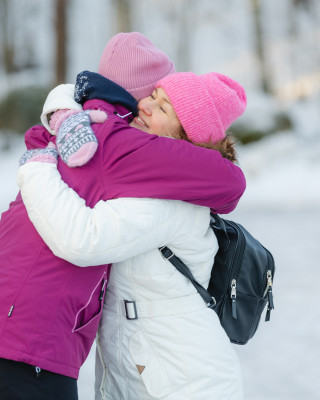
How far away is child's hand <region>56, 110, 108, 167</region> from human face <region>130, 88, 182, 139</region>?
0.20 meters

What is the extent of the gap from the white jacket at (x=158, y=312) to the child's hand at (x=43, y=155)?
3 cm

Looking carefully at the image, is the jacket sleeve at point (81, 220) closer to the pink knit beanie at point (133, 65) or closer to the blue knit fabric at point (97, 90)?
the blue knit fabric at point (97, 90)

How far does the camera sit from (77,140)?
158 cm

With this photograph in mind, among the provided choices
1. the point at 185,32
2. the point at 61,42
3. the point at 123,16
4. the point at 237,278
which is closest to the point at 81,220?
the point at 237,278

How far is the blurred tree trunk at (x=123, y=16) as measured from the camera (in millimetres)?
16125

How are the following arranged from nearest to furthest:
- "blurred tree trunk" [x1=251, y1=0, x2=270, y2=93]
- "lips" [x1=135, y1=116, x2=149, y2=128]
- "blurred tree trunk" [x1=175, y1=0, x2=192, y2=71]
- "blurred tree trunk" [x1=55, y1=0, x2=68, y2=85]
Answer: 1. "lips" [x1=135, y1=116, x2=149, y2=128]
2. "blurred tree trunk" [x1=55, y1=0, x2=68, y2=85]
3. "blurred tree trunk" [x1=251, y1=0, x2=270, y2=93]
4. "blurred tree trunk" [x1=175, y1=0, x2=192, y2=71]

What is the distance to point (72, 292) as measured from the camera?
1616 mm

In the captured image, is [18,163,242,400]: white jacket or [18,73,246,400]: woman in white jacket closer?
[18,163,242,400]: white jacket

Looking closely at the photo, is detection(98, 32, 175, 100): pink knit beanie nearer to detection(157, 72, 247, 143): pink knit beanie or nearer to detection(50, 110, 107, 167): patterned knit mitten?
detection(157, 72, 247, 143): pink knit beanie

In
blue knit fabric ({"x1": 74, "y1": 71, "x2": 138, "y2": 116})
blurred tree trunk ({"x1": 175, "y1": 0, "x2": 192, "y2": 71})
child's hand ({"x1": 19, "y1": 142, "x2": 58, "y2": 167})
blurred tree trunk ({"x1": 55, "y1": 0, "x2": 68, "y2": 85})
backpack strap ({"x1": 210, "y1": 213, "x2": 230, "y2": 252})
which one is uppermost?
blue knit fabric ({"x1": 74, "y1": 71, "x2": 138, "y2": 116})

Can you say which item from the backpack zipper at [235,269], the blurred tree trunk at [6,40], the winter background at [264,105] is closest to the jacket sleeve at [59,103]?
the backpack zipper at [235,269]

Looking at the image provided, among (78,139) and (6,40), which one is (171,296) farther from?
(6,40)

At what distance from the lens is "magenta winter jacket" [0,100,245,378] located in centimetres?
158

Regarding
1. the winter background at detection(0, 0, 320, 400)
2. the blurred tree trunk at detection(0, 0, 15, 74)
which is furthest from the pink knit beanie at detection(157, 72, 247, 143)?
the blurred tree trunk at detection(0, 0, 15, 74)
